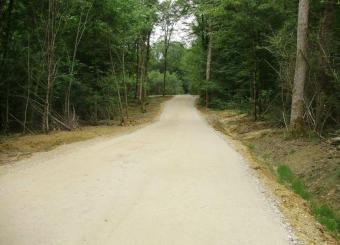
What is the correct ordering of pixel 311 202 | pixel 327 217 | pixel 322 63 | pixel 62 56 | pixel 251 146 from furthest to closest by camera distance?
pixel 62 56, pixel 251 146, pixel 322 63, pixel 311 202, pixel 327 217

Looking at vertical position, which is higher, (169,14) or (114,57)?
(169,14)

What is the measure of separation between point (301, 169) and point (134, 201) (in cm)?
534

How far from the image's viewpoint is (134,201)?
681cm

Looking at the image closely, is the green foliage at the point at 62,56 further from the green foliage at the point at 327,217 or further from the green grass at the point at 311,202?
the green foliage at the point at 327,217

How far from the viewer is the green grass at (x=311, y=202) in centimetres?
671

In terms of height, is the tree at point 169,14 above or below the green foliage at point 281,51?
above

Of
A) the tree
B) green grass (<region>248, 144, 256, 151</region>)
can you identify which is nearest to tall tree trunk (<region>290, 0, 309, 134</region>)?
green grass (<region>248, 144, 256, 151</region>)

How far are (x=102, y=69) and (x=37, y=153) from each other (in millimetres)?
11761

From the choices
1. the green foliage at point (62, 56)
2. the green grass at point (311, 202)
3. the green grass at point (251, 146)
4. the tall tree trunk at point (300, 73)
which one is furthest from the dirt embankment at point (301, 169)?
the green foliage at point (62, 56)

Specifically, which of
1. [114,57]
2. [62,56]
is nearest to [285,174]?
[62,56]

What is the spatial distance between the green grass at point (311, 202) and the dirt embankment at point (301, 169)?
102 mm

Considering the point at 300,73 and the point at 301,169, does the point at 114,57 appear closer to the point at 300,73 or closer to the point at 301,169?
the point at 300,73

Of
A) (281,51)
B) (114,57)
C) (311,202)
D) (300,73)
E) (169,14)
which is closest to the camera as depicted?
(311,202)

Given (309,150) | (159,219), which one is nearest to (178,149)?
(309,150)
